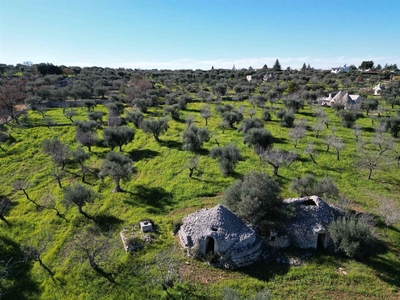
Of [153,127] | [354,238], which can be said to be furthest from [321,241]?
[153,127]

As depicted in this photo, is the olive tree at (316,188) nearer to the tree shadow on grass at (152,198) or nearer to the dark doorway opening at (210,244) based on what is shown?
the dark doorway opening at (210,244)

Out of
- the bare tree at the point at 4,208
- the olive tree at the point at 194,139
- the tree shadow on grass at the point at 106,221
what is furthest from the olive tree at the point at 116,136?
the tree shadow on grass at the point at 106,221

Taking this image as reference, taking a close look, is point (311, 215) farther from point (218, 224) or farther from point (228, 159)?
point (228, 159)

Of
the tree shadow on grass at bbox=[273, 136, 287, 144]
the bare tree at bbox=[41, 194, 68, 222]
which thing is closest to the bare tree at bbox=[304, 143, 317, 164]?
the tree shadow on grass at bbox=[273, 136, 287, 144]

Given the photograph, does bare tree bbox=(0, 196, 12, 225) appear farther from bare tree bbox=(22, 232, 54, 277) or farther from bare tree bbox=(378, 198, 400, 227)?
bare tree bbox=(378, 198, 400, 227)

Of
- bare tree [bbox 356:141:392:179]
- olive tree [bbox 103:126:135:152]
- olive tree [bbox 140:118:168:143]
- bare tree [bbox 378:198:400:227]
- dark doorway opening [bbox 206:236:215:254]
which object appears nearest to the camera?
dark doorway opening [bbox 206:236:215:254]
